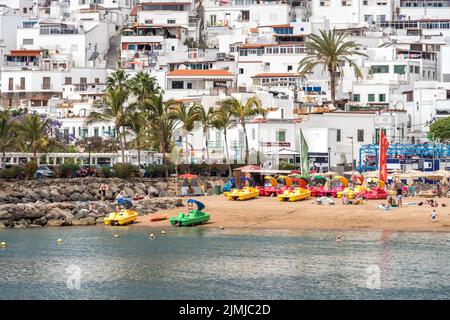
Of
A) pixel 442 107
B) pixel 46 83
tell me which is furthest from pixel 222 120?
pixel 46 83

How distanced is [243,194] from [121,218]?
45.2ft

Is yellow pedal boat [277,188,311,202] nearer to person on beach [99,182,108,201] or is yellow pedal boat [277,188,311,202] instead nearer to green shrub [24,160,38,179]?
person on beach [99,182,108,201]

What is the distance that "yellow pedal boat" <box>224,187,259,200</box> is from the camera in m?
101

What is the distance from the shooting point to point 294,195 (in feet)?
324

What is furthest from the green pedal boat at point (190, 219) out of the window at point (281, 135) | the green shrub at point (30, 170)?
the window at point (281, 135)

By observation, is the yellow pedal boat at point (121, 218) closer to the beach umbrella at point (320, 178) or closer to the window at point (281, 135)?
the beach umbrella at point (320, 178)

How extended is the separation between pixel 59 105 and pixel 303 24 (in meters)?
37.9

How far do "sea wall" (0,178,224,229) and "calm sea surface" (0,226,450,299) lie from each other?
16.3 ft

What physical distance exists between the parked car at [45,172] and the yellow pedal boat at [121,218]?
2578 centimetres

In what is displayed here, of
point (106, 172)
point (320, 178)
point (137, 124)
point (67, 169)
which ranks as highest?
point (137, 124)

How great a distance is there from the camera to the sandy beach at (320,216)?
85.7m

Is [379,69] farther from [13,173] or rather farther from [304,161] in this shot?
[13,173]
